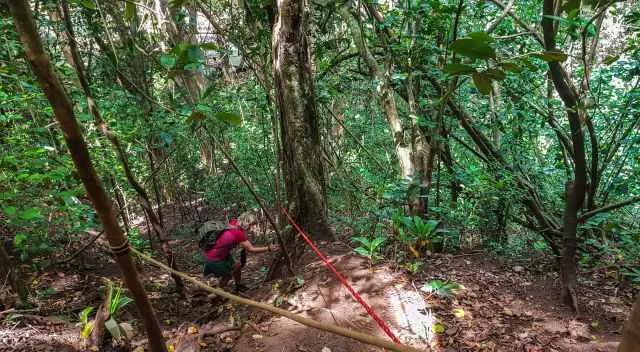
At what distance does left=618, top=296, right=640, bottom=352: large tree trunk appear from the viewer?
65cm

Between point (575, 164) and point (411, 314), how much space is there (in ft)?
5.74

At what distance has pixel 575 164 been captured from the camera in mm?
2979

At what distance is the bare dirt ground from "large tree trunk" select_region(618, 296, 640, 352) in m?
2.25

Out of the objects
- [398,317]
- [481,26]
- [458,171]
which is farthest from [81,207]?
[481,26]

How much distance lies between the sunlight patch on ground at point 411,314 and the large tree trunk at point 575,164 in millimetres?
1335

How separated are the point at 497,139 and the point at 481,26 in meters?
1.79

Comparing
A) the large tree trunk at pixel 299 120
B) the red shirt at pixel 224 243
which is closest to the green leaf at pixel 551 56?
the large tree trunk at pixel 299 120

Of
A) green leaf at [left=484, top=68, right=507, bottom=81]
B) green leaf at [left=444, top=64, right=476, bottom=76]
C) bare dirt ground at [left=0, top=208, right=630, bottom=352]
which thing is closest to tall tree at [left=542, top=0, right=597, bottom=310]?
bare dirt ground at [left=0, top=208, right=630, bottom=352]

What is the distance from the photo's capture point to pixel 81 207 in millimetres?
4020

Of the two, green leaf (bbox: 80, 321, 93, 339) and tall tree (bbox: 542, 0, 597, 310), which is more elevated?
tall tree (bbox: 542, 0, 597, 310)

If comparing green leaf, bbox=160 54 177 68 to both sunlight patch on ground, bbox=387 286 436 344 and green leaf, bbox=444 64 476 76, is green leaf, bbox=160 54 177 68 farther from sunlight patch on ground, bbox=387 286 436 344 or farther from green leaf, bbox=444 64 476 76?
sunlight patch on ground, bbox=387 286 436 344

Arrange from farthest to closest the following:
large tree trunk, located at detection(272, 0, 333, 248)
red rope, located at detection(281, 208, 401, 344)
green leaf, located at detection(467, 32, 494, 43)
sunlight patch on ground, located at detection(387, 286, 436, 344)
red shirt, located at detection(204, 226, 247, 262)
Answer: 1. red shirt, located at detection(204, 226, 247, 262)
2. large tree trunk, located at detection(272, 0, 333, 248)
3. sunlight patch on ground, located at detection(387, 286, 436, 344)
4. red rope, located at detection(281, 208, 401, 344)
5. green leaf, located at detection(467, 32, 494, 43)

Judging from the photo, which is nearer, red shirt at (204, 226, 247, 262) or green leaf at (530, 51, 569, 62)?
green leaf at (530, 51, 569, 62)

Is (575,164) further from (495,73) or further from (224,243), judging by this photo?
(224,243)
